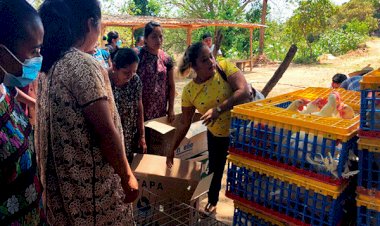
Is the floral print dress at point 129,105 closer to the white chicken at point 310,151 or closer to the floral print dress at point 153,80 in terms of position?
the floral print dress at point 153,80

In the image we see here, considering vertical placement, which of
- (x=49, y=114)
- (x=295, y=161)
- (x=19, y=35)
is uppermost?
(x=19, y=35)

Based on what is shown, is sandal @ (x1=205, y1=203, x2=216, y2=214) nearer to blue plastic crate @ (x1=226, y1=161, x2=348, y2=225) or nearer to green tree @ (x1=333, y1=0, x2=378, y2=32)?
blue plastic crate @ (x1=226, y1=161, x2=348, y2=225)

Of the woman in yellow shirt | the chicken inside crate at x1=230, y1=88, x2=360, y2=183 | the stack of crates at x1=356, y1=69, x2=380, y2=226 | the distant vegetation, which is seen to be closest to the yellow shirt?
the woman in yellow shirt

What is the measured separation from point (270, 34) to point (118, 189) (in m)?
21.5

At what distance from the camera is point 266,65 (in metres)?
18.4

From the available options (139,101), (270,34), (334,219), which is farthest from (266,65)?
(334,219)

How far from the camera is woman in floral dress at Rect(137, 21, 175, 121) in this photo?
3.40 meters

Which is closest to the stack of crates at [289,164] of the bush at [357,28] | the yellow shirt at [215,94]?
the yellow shirt at [215,94]

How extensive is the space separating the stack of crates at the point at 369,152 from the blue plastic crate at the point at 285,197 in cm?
13

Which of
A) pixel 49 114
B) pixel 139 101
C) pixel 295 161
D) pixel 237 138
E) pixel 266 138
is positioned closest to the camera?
pixel 49 114

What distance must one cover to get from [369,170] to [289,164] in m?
0.39

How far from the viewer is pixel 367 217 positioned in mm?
1545

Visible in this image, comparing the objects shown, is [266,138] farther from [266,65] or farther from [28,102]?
A: [266,65]

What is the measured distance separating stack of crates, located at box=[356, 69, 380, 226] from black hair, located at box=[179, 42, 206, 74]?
1334mm
